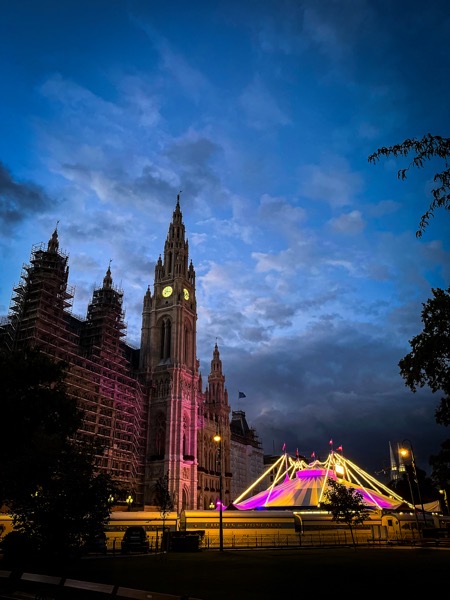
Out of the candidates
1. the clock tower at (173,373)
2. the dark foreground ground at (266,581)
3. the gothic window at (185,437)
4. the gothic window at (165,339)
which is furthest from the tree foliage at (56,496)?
the gothic window at (165,339)

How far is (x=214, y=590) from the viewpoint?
13.6 metres

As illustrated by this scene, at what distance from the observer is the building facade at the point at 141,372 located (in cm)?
7231

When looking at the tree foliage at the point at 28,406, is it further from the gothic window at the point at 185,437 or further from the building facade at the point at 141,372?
the gothic window at the point at 185,437

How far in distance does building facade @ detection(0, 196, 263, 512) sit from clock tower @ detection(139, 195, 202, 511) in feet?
0.64

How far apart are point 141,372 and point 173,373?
7.59 m

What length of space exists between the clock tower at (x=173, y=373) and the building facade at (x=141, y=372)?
0.19m

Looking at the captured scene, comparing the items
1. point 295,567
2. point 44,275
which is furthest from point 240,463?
point 295,567

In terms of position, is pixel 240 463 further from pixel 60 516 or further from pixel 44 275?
pixel 60 516

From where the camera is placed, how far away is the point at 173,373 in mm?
93312

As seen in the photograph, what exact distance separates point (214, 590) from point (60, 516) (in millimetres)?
6454

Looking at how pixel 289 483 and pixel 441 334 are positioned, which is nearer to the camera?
pixel 441 334

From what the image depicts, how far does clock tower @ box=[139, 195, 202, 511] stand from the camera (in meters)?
86.8

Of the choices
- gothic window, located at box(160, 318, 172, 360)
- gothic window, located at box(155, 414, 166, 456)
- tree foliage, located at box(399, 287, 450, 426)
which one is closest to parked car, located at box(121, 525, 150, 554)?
tree foliage, located at box(399, 287, 450, 426)

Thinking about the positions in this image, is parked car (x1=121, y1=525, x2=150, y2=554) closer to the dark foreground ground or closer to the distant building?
A: the dark foreground ground
